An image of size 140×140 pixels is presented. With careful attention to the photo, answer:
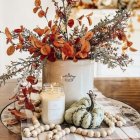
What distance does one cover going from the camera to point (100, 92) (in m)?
1.37

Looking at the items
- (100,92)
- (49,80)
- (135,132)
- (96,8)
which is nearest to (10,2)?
(96,8)

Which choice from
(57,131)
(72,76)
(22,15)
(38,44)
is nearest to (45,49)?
(38,44)

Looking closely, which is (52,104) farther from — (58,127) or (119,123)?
(119,123)

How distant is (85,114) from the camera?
879 mm

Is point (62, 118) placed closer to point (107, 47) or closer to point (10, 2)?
point (107, 47)

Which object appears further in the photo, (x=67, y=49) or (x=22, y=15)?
(x=22, y=15)

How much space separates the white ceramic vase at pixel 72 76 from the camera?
3.12 ft

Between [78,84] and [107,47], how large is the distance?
15 cm

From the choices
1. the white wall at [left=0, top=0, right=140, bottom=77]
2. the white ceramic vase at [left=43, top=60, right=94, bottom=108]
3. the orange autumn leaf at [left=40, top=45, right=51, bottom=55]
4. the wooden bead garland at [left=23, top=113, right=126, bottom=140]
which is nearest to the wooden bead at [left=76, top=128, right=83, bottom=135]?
the wooden bead garland at [left=23, top=113, right=126, bottom=140]

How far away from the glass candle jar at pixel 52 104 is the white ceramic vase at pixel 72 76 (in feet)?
0.16

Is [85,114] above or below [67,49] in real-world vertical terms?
below

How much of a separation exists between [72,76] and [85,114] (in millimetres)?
143

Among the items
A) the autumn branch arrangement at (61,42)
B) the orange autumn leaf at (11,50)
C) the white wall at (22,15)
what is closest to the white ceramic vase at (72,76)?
the autumn branch arrangement at (61,42)

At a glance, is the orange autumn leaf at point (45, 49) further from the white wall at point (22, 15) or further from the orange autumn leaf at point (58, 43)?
the white wall at point (22, 15)
